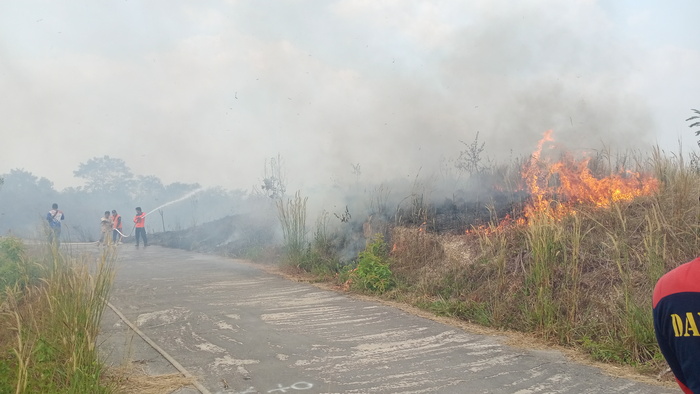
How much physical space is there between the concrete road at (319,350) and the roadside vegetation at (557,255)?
52 cm

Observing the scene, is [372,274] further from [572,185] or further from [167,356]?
[167,356]

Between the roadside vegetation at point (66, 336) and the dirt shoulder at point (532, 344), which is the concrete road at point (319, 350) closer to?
the dirt shoulder at point (532, 344)

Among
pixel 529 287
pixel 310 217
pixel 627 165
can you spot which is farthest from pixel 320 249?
pixel 627 165

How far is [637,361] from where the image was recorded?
14.7ft

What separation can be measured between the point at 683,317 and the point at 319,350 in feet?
13.5

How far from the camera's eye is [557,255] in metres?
5.88

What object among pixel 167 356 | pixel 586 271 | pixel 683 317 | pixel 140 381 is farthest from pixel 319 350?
pixel 683 317

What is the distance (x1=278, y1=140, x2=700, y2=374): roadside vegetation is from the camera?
5.09m

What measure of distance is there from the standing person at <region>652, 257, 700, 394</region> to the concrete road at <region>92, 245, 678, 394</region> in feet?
9.13

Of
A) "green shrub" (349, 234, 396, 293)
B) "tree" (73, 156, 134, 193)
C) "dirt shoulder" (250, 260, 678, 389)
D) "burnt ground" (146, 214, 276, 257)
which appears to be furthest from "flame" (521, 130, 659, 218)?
"tree" (73, 156, 134, 193)

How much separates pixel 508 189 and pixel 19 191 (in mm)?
41740

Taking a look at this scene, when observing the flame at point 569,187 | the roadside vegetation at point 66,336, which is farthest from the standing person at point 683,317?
the flame at point 569,187

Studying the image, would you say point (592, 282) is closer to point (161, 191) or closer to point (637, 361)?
point (637, 361)

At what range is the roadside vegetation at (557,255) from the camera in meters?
5.09
